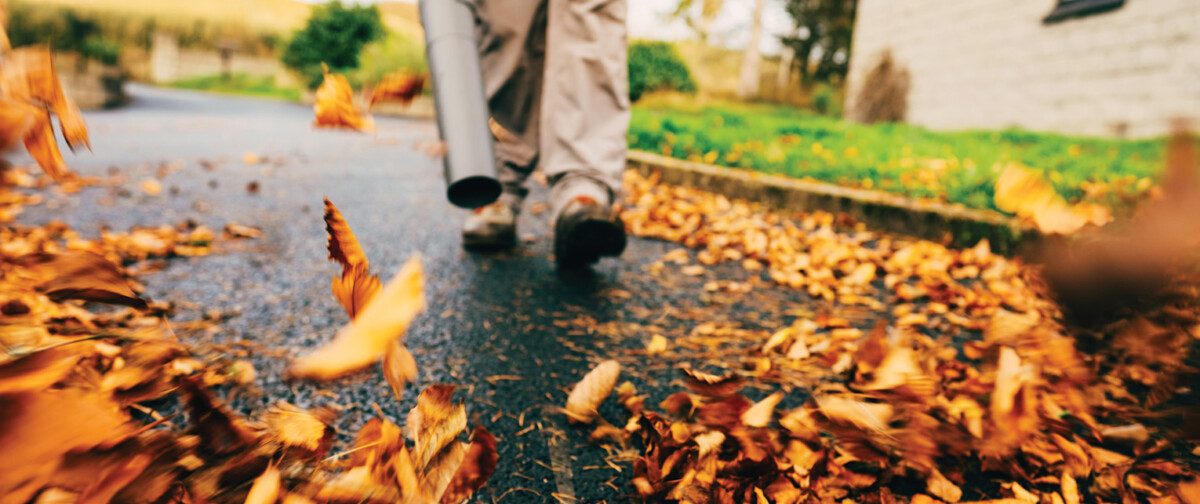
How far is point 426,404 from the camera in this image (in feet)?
2.26

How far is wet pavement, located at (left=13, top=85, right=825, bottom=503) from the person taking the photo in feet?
3.14

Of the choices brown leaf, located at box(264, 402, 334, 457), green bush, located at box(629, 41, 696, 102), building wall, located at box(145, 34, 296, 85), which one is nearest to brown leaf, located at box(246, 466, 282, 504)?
brown leaf, located at box(264, 402, 334, 457)

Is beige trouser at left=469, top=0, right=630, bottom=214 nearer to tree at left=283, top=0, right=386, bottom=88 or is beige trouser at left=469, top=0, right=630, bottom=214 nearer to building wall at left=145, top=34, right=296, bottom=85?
tree at left=283, top=0, right=386, bottom=88

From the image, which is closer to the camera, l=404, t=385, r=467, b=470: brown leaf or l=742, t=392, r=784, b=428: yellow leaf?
l=404, t=385, r=467, b=470: brown leaf

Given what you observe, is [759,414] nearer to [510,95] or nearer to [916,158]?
[510,95]

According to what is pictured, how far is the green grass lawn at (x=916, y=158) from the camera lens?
109 inches

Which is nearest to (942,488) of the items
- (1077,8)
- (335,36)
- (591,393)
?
(591,393)

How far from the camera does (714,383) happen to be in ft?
2.95

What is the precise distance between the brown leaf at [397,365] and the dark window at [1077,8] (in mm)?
7946

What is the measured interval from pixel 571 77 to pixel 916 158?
2.83 m

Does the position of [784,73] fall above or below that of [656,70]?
above

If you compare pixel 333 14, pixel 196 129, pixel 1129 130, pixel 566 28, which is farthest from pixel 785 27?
pixel 566 28

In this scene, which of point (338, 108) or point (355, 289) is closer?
point (355, 289)

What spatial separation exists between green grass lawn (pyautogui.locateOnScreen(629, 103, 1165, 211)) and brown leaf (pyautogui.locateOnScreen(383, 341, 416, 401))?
8.10 ft
